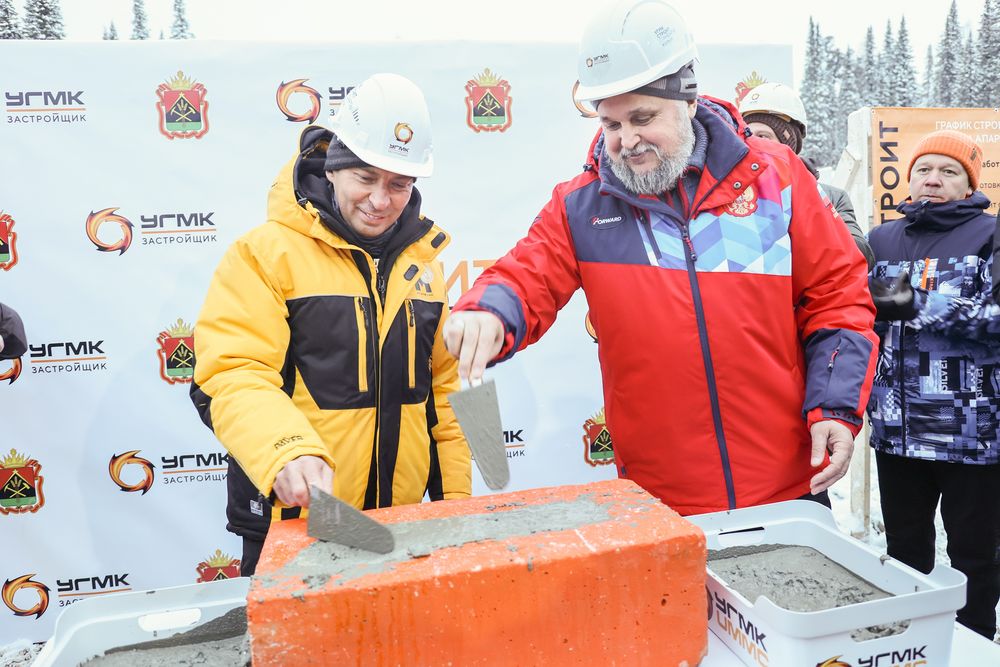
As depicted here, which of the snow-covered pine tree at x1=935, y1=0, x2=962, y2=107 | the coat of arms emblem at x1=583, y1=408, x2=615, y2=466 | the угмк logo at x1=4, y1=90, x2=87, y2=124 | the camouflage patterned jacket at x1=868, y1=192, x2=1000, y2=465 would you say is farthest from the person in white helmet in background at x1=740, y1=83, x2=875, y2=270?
the snow-covered pine tree at x1=935, y1=0, x2=962, y2=107

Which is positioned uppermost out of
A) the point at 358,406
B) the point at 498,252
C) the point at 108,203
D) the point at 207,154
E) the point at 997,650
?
the point at 207,154

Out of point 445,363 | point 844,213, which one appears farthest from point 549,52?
point 445,363

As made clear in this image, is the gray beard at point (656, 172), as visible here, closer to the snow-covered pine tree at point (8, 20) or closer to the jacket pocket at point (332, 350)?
the jacket pocket at point (332, 350)

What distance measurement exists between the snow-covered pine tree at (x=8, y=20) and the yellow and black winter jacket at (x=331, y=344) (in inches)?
227

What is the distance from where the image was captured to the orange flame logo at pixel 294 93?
282cm

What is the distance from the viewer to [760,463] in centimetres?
147

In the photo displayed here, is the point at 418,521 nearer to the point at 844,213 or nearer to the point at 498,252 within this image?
the point at 498,252

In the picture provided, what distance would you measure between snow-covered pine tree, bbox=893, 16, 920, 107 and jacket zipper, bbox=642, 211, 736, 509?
25170 mm

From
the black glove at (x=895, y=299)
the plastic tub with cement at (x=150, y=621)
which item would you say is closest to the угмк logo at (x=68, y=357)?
the plastic tub with cement at (x=150, y=621)

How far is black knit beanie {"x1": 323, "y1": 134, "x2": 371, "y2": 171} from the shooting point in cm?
160

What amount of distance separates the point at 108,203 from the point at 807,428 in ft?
9.14

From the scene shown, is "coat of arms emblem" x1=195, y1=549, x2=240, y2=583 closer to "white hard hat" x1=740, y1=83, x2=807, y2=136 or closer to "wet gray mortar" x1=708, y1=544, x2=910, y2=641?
"wet gray mortar" x1=708, y1=544, x2=910, y2=641

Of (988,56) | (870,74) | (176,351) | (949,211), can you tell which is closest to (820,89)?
(870,74)

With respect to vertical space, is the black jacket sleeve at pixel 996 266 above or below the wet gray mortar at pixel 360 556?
above
